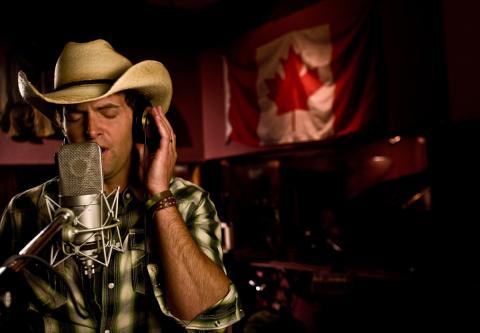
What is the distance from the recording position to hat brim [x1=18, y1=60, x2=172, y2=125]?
1659 mm

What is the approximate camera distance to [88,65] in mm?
1801

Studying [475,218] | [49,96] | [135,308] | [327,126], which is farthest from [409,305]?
[49,96]

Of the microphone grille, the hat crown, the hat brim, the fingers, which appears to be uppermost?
the hat crown

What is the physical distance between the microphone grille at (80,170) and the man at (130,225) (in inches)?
14.0

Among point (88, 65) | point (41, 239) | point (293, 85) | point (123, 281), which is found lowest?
point (123, 281)

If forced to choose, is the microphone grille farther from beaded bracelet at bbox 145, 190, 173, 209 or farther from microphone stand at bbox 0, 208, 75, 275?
beaded bracelet at bbox 145, 190, 173, 209

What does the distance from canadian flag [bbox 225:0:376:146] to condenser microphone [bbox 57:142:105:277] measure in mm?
3619

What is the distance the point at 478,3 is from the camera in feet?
12.3

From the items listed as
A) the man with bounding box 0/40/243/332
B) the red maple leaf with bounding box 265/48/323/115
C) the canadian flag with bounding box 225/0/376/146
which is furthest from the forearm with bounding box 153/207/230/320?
the red maple leaf with bounding box 265/48/323/115

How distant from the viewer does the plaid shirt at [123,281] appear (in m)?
1.57

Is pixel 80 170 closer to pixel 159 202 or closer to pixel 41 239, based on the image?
pixel 41 239

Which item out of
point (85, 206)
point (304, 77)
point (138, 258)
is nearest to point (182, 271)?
point (138, 258)

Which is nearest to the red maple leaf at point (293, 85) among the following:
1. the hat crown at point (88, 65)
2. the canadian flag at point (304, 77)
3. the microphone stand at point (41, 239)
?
the canadian flag at point (304, 77)

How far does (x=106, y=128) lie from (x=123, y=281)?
561 millimetres
